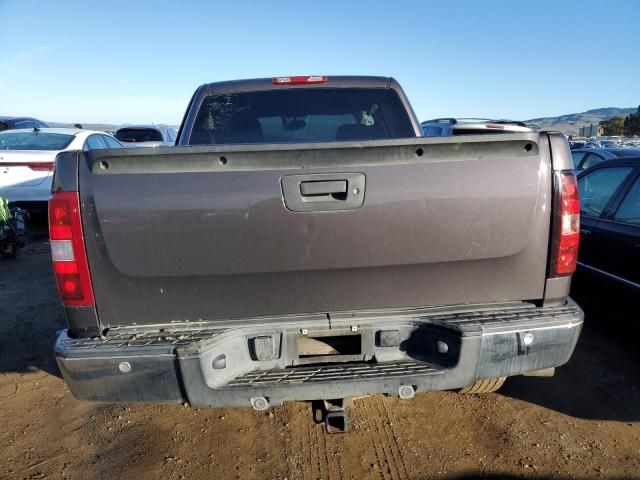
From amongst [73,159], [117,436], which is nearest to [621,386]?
[117,436]

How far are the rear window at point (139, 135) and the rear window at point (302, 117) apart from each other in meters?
11.8

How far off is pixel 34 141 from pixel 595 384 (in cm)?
905

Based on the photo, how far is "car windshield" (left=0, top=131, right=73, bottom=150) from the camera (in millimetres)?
7512

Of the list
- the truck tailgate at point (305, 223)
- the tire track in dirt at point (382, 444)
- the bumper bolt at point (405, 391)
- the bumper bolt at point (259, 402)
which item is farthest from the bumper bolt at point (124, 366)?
the tire track in dirt at point (382, 444)

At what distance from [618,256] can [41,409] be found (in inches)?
184

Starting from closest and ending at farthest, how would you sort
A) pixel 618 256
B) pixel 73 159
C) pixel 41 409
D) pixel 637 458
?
pixel 73 159 → pixel 637 458 → pixel 41 409 → pixel 618 256

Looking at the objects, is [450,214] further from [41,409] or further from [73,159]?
[41,409]

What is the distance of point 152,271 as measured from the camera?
1.89 metres

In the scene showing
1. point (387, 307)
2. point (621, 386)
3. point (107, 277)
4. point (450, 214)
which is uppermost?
point (450, 214)

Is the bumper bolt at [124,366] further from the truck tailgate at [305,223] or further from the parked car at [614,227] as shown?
the parked car at [614,227]

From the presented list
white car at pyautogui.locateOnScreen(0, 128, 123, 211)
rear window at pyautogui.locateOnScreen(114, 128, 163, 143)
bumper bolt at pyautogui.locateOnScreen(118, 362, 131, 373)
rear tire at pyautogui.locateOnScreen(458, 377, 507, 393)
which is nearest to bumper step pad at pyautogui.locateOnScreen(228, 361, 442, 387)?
bumper bolt at pyautogui.locateOnScreen(118, 362, 131, 373)

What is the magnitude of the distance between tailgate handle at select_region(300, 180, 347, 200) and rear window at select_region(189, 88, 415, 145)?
136 centimetres

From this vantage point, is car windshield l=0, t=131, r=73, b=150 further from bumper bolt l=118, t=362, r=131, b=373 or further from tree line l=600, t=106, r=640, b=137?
tree line l=600, t=106, r=640, b=137

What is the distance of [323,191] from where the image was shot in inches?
74.1
